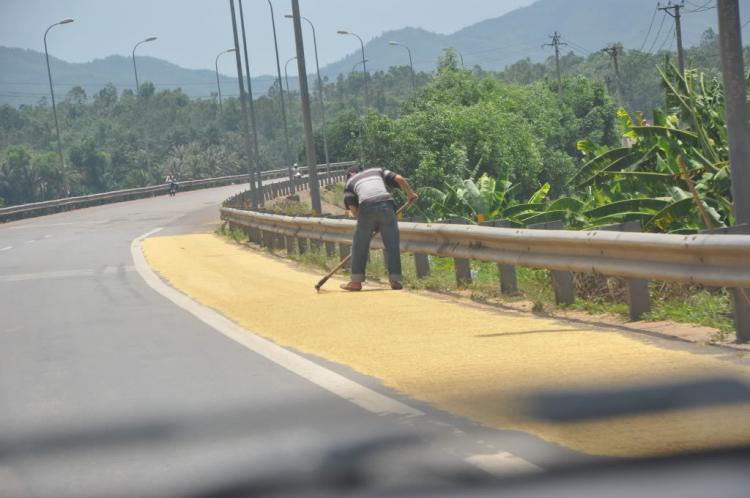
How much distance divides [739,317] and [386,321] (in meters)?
3.65

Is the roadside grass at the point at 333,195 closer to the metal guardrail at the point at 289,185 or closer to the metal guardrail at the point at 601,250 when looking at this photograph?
the metal guardrail at the point at 289,185

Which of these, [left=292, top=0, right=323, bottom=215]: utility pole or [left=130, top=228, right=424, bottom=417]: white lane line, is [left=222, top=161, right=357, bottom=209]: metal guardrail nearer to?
[left=292, top=0, right=323, bottom=215]: utility pole

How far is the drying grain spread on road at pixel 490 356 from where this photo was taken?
5.17 metres

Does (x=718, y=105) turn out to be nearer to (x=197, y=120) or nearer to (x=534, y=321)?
(x=534, y=321)

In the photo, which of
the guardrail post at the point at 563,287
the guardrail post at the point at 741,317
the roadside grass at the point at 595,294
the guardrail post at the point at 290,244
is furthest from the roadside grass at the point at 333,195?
the guardrail post at the point at 741,317

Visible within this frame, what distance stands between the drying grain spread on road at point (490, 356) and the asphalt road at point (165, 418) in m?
0.27

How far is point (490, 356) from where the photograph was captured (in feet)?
25.3

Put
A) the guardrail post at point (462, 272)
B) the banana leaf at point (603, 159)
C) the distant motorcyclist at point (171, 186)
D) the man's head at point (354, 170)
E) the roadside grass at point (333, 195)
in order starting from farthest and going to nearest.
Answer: the roadside grass at point (333, 195)
the distant motorcyclist at point (171, 186)
the banana leaf at point (603, 159)
the man's head at point (354, 170)
the guardrail post at point (462, 272)

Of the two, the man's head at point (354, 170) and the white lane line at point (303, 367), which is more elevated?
the man's head at point (354, 170)

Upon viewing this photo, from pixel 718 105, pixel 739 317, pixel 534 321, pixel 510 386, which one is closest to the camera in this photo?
pixel 510 386

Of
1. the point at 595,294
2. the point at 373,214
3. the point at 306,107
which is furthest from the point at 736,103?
the point at 306,107

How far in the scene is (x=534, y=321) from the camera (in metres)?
9.61

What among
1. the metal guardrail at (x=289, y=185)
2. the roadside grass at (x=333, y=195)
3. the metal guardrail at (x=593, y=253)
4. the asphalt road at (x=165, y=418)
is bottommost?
the roadside grass at (x=333, y=195)

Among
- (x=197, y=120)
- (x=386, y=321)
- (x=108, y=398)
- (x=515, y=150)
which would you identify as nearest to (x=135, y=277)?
(x=386, y=321)
